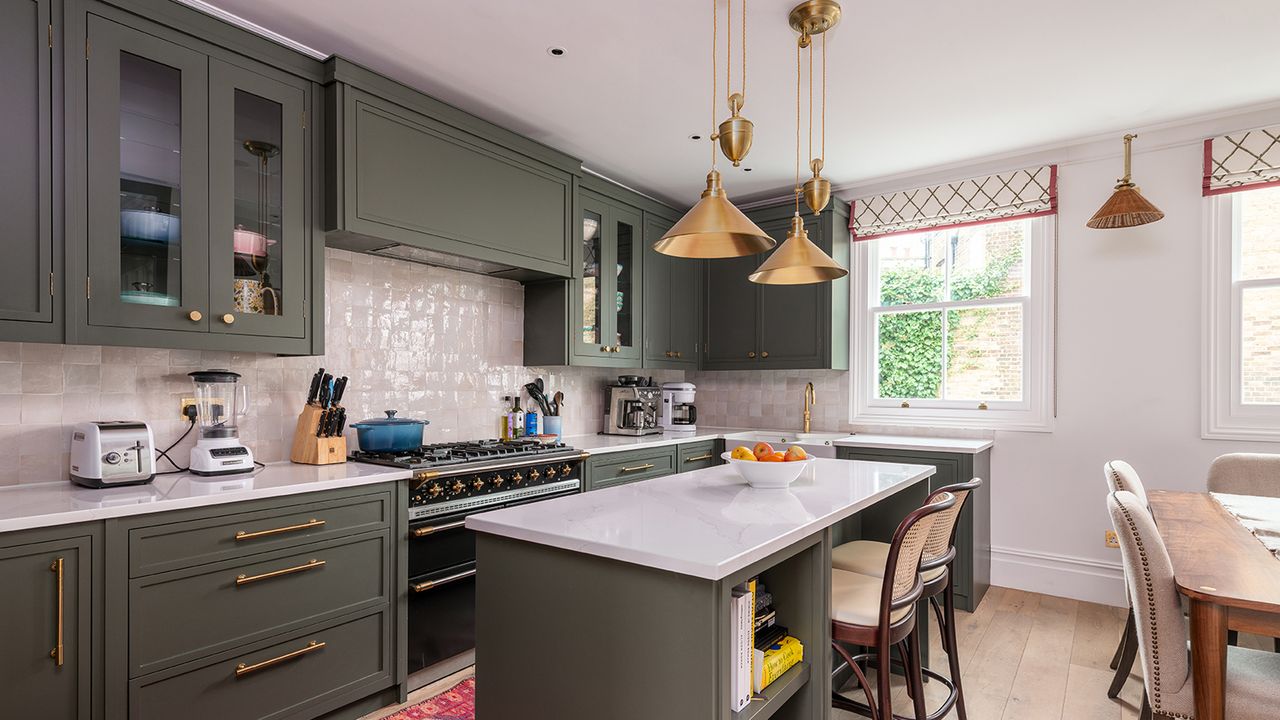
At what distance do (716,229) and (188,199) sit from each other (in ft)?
5.81

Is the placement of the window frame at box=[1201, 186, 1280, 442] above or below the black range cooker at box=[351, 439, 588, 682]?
above

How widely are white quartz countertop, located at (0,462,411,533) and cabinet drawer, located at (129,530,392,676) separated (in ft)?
0.68

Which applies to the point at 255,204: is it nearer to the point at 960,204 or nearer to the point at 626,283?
the point at 626,283

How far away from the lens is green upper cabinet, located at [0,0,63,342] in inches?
71.9

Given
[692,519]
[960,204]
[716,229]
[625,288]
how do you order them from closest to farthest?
[692,519]
[716,229]
[960,204]
[625,288]

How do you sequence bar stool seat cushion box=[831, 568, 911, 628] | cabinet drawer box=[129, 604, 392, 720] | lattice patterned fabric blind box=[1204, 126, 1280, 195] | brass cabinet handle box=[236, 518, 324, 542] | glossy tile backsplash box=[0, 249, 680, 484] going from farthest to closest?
lattice patterned fabric blind box=[1204, 126, 1280, 195] < glossy tile backsplash box=[0, 249, 680, 484] < brass cabinet handle box=[236, 518, 324, 542] < cabinet drawer box=[129, 604, 392, 720] < bar stool seat cushion box=[831, 568, 911, 628]

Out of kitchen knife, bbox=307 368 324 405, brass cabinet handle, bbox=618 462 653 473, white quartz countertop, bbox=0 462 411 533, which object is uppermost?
kitchen knife, bbox=307 368 324 405

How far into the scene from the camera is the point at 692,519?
1.67 meters

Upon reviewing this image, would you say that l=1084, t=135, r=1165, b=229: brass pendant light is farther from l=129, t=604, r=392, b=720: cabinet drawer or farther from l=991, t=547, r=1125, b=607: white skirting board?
l=129, t=604, r=392, b=720: cabinet drawer

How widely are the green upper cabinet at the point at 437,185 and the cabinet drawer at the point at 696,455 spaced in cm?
137

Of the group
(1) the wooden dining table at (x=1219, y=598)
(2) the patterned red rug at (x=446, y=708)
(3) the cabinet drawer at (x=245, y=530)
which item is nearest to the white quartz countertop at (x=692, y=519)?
(1) the wooden dining table at (x=1219, y=598)

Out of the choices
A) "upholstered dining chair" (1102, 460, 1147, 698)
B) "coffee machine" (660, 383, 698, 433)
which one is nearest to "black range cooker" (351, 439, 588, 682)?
"coffee machine" (660, 383, 698, 433)

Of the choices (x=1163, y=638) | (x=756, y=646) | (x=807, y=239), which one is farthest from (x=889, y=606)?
(x=807, y=239)

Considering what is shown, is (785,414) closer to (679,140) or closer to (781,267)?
(679,140)
